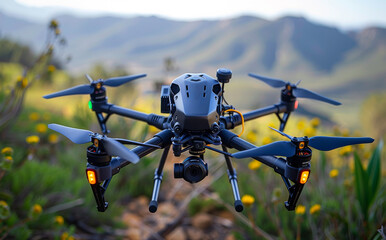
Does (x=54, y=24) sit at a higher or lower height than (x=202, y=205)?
higher

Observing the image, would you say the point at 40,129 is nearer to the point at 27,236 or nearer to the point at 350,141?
the point at 27,236

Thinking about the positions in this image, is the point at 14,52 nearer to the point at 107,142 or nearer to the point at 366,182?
the point at 107,142

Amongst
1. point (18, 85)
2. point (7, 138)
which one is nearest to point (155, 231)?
point (18, 85)

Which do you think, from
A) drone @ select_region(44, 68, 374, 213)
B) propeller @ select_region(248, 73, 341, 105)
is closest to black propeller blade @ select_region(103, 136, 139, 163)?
drone @ select_region(44, 68, 374, 213)

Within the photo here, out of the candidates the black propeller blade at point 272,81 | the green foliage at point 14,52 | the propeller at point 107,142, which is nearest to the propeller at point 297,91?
the black propeller blade at point 272,81

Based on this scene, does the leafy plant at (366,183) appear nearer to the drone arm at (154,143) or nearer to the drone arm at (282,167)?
the drone arm at (282,167)

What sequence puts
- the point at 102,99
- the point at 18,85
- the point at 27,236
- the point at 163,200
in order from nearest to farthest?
the point at 102,99 < the point at 27,236 < the point at 18,85 < the point at 163,200

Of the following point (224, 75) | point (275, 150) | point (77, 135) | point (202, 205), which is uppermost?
point (224, 75)

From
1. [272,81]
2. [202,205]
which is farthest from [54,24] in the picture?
[202,205]
